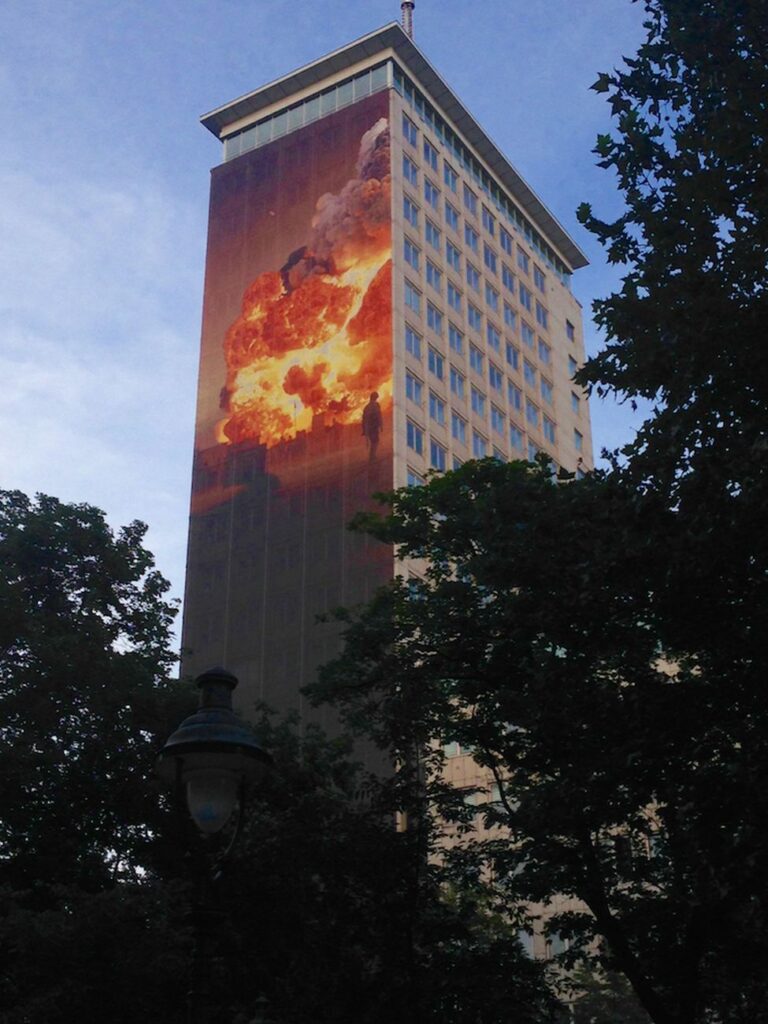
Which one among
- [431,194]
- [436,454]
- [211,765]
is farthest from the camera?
[431,194]

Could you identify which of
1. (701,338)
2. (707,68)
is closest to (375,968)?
(701,338)

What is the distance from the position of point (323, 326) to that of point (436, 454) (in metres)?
12.3

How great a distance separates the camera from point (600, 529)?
1680 centimetres

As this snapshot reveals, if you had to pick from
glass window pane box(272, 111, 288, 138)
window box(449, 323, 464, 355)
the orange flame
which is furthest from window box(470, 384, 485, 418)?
glass window pane box(272, 111, 288, 138)

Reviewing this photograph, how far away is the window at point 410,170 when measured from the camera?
8569 centimetres

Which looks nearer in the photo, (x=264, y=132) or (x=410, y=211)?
(x=410, y=211)

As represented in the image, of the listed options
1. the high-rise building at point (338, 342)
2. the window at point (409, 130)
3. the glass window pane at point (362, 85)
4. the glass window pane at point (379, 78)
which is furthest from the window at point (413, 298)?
the glass window pane at point (362, 85)

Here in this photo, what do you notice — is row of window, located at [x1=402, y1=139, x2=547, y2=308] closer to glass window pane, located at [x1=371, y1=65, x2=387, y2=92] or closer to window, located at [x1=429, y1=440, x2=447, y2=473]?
glass window pane, located at [x1=371, y1=65, x2=387, y2=92]

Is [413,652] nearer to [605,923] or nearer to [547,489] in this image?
[547,489]

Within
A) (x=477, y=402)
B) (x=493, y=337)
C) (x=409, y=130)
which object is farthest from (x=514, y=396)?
(x=409, y=130)

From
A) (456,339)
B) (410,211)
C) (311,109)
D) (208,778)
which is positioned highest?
(311,109)

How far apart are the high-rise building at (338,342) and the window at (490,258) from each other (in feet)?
0.94

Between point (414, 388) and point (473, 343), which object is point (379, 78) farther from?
point (414, 388)

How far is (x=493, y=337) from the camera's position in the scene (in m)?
91.9
